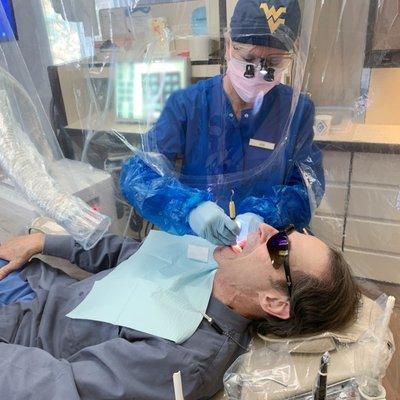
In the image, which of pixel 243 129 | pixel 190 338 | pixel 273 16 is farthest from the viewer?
pixel 243 129

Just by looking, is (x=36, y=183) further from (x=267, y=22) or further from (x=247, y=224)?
(x=267, y=22)

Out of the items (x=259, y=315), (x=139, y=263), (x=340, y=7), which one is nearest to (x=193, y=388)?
(x=259, y=315)

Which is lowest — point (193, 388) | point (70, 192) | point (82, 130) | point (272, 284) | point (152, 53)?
point (193, 388)

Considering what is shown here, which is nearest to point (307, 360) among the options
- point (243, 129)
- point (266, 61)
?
point (243, 129)

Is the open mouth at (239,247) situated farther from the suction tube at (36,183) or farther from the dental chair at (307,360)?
the suction tube at (36,183)

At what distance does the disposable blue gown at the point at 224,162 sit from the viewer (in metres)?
1.05

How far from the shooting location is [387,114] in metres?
1.08

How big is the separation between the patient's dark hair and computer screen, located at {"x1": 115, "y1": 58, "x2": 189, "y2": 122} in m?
0.58

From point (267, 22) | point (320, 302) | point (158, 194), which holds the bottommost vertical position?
point (320, 302)

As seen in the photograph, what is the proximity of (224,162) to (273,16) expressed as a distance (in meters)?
0.42

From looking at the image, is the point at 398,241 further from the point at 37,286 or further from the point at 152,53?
the point at 37,286

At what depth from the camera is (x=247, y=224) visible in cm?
111

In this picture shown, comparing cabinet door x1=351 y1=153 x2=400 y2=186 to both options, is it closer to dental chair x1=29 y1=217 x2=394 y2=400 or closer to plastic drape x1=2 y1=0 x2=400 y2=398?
plastic drape x1=2 y1=0 x2=400 y2=398

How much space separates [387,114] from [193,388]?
909 millimetres
